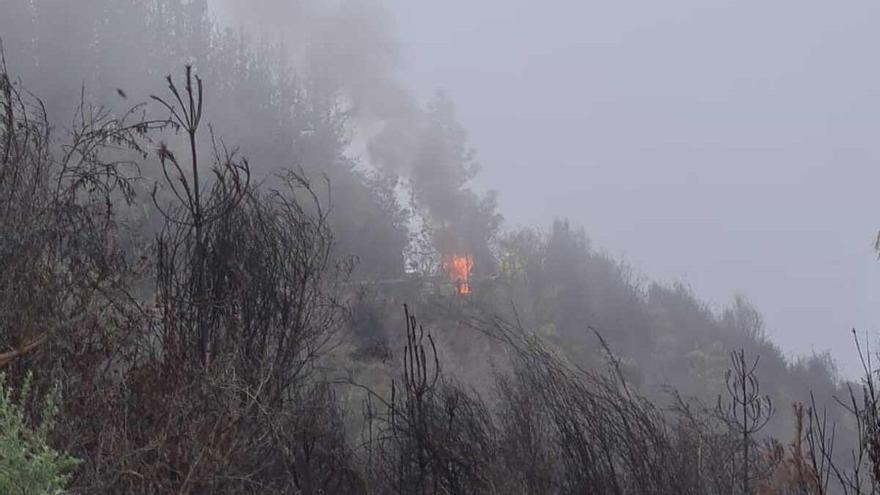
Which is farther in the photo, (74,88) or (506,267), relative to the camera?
(506,267)

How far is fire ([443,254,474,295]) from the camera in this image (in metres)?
35.4

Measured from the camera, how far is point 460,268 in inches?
1542

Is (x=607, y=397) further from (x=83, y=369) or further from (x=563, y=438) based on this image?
(x=83, y=369)

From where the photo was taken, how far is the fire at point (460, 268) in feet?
116

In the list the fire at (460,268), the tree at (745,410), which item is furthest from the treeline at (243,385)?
the fire at (460,268)

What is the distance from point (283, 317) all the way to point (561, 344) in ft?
93.9

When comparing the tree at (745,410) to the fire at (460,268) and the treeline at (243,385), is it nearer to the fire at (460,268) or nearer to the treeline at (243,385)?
the treeline at (243,385)

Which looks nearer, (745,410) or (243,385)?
(243,385)

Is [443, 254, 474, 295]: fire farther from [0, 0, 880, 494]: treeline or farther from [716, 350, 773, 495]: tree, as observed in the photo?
[716, 350, 773, 495]: tree

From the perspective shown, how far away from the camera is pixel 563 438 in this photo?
285 inches

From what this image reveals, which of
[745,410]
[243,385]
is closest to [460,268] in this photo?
[745,410]

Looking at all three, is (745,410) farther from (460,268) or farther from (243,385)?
→ (460,268)

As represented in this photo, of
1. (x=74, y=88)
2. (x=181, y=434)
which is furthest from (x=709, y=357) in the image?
(x=181, y=434)

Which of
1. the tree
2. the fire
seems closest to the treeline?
the tree
